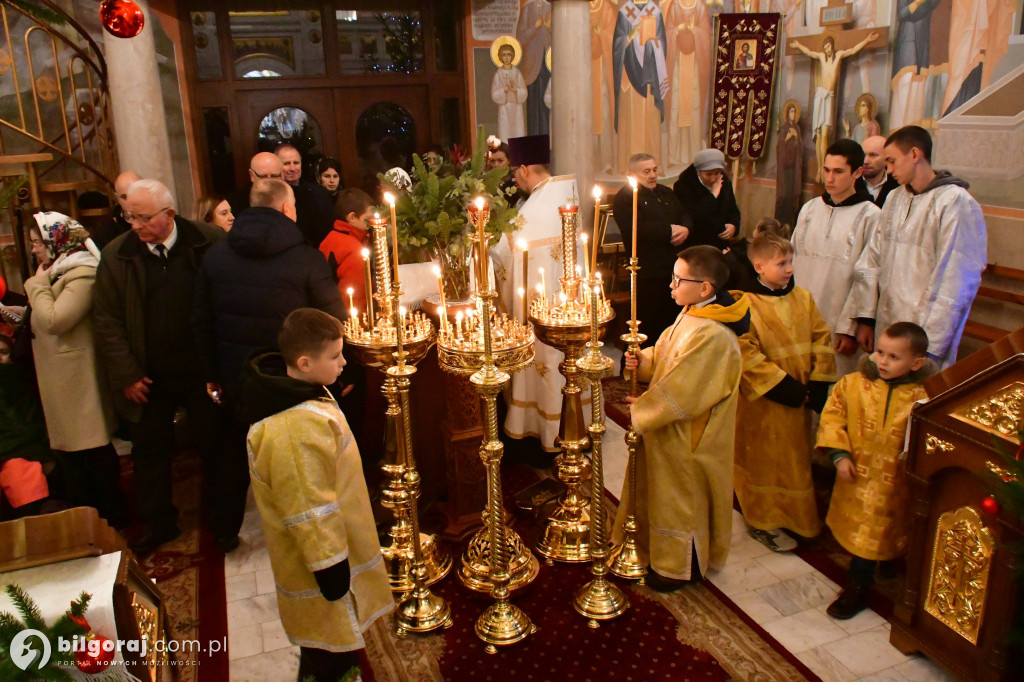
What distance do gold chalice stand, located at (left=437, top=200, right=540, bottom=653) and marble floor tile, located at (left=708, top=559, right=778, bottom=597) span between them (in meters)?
0.94

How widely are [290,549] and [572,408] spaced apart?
4.64ft

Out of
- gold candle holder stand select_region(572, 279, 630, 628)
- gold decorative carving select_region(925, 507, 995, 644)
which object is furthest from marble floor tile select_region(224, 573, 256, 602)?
gold decorative carving select_region(925, 507, 995, 644)

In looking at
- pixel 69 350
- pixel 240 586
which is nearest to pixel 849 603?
pixel 240 586

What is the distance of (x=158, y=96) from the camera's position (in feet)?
19.8

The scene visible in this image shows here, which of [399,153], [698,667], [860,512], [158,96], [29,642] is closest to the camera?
[29,642]

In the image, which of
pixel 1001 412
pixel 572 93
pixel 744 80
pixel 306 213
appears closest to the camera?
pixel 1001 412

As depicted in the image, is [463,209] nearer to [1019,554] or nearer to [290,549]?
[290,549]

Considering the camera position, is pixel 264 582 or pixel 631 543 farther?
pixel 264 582

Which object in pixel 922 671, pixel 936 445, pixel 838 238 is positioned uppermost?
pixel 838 238

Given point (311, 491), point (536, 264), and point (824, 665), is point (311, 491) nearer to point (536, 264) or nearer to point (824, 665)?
point (824, 665)

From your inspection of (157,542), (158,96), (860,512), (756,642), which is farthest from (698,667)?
(158,96)

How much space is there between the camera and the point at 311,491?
2494mm

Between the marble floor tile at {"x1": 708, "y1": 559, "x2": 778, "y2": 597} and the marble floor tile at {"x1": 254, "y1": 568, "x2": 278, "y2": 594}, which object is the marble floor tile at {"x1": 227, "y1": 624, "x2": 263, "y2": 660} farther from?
the marble floor tile at {"x1": 708, "y1": 559, "x2": 778, "y2": 597}

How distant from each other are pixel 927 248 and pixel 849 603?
1.85m
